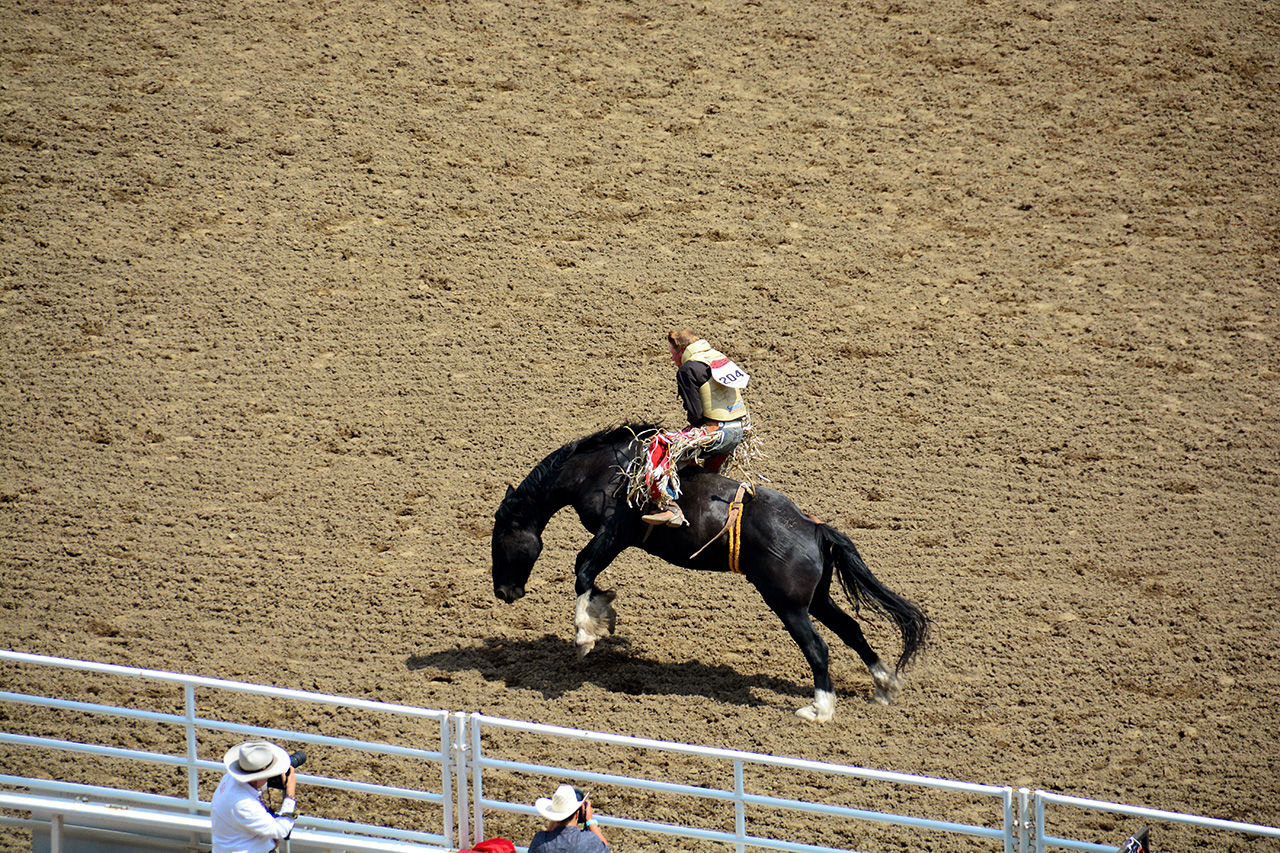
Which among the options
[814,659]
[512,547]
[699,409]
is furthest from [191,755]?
[814,659]

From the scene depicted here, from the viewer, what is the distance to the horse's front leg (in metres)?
8.25

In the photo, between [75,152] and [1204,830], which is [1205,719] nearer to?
[1204,830]

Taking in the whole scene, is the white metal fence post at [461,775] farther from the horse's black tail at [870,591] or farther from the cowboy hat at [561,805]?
the horse's black tail at [870,591]

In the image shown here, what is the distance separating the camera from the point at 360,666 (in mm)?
8727

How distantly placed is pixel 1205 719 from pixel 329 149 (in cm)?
1156

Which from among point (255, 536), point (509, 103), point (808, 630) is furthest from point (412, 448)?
point (509, 103)

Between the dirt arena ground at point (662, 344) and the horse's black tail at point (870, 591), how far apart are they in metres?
0.54

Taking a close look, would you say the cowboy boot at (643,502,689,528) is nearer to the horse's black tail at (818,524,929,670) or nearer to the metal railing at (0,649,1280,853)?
the horse's black tail at (818,524,929,670)

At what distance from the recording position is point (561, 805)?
5414 mm

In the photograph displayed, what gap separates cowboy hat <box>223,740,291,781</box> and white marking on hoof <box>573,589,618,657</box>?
2879 millimetres

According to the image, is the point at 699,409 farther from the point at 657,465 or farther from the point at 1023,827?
the point at 1023,827

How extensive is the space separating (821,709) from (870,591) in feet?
2.75

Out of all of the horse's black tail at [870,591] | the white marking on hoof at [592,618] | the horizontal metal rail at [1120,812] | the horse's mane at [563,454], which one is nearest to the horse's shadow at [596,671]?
the white marking on hoof at [592,618]

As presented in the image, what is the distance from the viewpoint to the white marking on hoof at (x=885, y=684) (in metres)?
8.19
